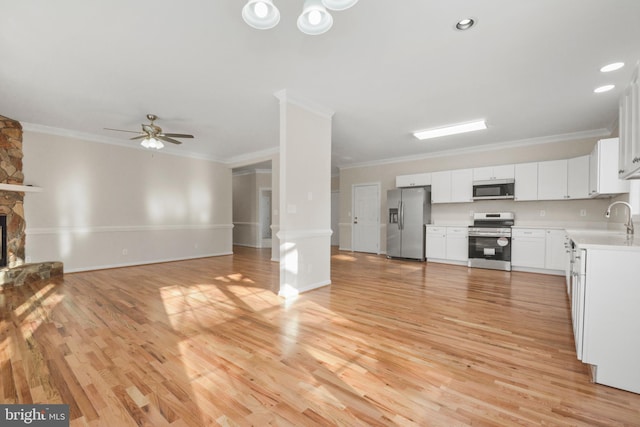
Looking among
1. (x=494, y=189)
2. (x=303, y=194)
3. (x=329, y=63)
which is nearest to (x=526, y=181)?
(x=494, y=189)

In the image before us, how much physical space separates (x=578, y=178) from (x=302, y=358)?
5.69 meters

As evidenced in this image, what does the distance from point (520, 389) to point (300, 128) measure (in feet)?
11.2

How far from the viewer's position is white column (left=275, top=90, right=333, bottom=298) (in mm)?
3586

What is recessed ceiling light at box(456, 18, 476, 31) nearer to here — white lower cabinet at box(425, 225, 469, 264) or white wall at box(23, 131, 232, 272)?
white lower cabinet at box(425, 225, 469, 264)

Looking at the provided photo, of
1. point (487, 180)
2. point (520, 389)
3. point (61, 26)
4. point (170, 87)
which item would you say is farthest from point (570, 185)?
point (61, 26)

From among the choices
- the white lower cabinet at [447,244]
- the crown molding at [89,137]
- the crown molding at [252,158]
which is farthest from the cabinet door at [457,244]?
the crown molding at [89,137]

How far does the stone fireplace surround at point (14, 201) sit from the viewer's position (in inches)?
179

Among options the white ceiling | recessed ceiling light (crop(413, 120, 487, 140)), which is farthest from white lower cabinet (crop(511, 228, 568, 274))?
recessed ceiling light (crop(413, 120, 487, 140))

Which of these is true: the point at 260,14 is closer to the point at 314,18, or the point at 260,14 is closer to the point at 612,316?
the point at 314,18

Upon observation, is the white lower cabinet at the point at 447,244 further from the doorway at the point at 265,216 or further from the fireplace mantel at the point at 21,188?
the fireplace mantel at the point at 21,188

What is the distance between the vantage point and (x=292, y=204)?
144 inches

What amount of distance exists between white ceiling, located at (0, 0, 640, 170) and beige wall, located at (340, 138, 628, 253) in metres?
0.56

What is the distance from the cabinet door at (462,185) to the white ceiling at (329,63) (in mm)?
1328

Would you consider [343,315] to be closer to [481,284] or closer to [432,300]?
[432,300]
